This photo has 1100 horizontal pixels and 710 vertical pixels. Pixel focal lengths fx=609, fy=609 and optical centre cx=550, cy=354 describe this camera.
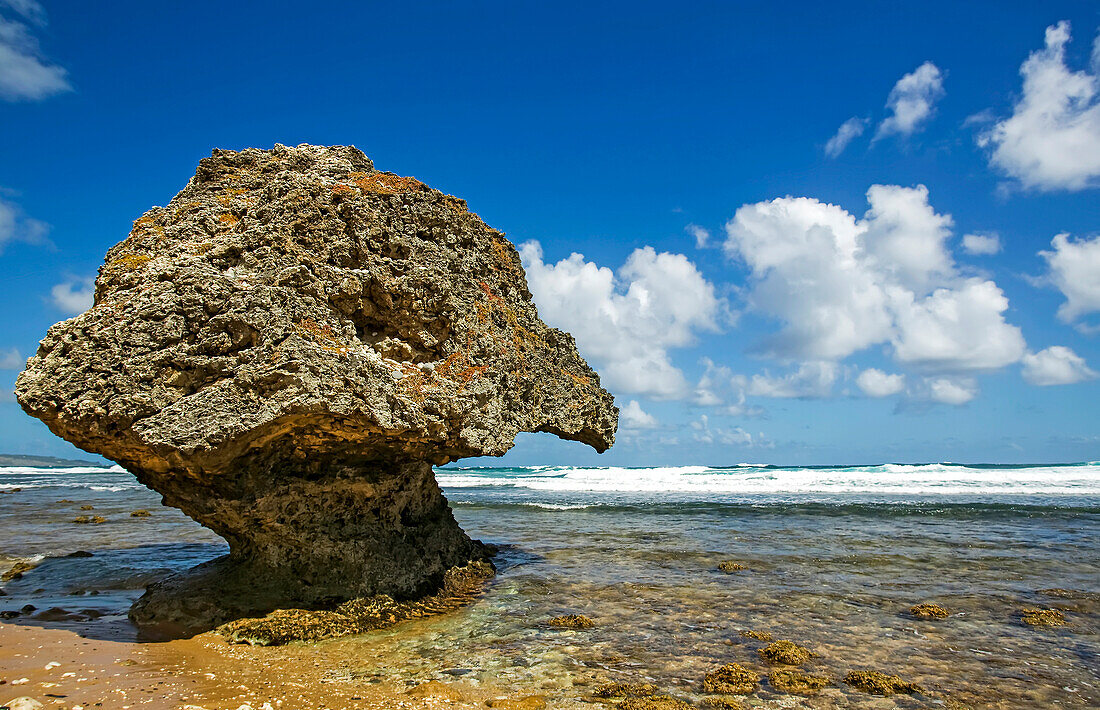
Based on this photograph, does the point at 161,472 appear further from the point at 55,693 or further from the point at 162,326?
the point at 55,693

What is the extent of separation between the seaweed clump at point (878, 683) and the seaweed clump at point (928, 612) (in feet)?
8.34

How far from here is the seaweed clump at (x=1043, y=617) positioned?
7432 mm

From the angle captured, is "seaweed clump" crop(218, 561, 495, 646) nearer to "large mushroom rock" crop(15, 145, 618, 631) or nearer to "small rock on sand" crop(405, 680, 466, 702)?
"large mushroom rock" crop(15, 145, 618, 631)

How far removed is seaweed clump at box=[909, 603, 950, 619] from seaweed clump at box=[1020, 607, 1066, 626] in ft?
2.84

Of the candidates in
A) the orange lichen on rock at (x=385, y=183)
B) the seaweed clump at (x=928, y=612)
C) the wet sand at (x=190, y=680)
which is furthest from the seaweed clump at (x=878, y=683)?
the orange lichen on rock at (x=385, y=183)

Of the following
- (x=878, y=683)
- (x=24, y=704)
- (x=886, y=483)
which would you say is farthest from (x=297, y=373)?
(x=886, y=483)

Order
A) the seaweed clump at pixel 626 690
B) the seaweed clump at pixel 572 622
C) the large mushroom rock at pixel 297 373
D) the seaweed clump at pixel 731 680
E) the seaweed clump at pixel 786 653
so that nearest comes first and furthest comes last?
the seaweed clump at pixel 626 690 → the seaweed clump at pixel 731 680 → the seaweed clump at pixel 786 653 → the large mushroom rock at pixel 297 373 → the seaweed clump at pixel 572 622

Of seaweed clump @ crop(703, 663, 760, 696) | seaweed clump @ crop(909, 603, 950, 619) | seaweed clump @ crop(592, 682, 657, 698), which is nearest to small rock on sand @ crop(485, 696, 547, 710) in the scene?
seaweed clump @ crop(592, 682, 657, 698)

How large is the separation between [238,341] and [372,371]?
1.42 metres

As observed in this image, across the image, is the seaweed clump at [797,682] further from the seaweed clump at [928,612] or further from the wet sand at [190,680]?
the seaweed clump at [928,612]

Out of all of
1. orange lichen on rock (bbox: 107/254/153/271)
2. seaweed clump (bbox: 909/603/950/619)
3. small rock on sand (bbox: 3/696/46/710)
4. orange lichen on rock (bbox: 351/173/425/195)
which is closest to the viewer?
small rock on sand (bbox: 3/696/46/710)

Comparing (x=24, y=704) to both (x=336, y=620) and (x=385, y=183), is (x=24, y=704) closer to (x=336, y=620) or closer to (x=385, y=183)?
(x=336, y=620)

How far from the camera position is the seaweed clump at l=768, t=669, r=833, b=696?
5461 millimetres

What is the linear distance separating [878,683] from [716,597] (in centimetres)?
327
